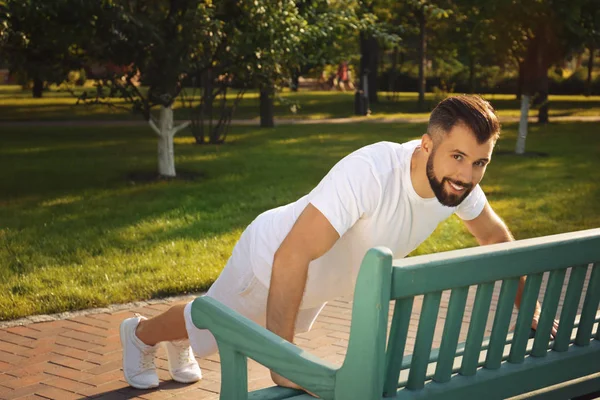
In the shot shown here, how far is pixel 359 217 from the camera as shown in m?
2.91

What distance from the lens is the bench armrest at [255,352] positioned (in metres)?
2.36

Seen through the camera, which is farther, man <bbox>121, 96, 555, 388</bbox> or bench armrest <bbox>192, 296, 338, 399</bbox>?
man <bbox>121, 96, 555, 388</bbox>

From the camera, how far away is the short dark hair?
264 centimetres

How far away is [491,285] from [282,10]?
9082 millimetres

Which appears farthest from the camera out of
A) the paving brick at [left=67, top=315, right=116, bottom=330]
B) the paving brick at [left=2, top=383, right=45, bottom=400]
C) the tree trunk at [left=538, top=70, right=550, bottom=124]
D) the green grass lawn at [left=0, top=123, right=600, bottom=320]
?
the tree trunk at [left=538, top=70, right=550, bottom=124]

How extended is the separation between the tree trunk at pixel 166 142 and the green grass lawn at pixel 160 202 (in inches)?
20.3

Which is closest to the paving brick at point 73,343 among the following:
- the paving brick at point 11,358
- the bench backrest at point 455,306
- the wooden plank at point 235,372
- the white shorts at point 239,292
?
the paving brick at point 11,358

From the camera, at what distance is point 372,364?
221cm

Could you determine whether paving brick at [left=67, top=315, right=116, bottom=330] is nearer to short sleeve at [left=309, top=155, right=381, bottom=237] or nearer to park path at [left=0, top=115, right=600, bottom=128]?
short sleeve at [left=309, top=155, right=381, bottom=237]

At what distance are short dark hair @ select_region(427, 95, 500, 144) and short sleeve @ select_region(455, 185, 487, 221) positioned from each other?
2.06 ft

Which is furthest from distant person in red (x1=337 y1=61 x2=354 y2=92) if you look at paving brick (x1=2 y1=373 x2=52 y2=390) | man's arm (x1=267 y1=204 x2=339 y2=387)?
man's arm (x1=267 y1=204 x2=339 y2=387)

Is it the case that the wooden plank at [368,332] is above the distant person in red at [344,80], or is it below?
above

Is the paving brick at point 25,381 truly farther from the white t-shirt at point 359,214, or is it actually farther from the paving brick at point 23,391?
the white t-shirt at point 359,214

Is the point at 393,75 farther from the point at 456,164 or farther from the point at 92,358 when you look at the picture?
the point at 456,164
